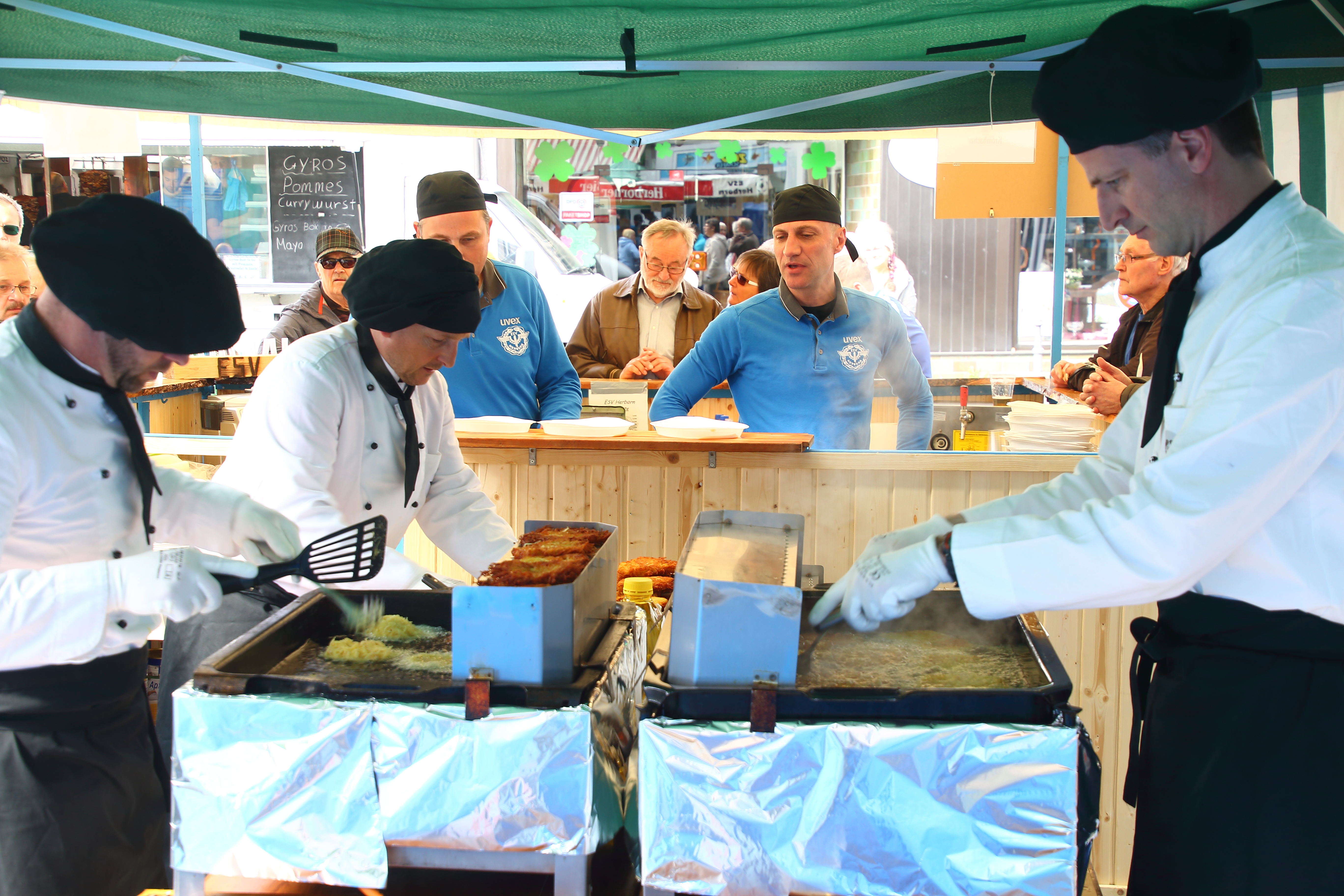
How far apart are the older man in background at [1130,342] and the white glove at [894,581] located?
2638 millimetres

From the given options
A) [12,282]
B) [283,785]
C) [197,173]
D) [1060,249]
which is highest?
[197,173]

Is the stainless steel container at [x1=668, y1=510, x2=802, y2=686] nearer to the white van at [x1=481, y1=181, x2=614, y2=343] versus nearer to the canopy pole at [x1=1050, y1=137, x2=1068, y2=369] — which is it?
the canopy pole at [x1=1050, y1=137, x2=1068, y2=369]

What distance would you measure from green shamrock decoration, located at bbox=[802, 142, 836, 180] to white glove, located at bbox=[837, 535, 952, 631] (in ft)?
33.7

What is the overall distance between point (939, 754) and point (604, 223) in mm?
10381

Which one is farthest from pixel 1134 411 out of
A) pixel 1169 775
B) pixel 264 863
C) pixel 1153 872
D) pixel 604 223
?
pixel 604 223

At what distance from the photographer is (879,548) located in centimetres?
168

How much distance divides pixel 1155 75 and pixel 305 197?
32.1 ft

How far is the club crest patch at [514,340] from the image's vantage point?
3758 millimetres

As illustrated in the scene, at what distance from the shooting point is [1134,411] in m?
1.76

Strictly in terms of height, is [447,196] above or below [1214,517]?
above

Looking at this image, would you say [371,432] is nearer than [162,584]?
No

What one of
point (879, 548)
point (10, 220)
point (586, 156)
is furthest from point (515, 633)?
point (586, 156)

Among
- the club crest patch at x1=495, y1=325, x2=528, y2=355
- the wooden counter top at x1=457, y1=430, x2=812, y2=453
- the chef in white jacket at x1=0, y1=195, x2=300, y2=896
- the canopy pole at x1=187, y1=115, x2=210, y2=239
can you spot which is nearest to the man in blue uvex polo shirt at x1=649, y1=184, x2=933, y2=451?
the wooden counter top at x1=457, y1=430, x2=812, y2=453

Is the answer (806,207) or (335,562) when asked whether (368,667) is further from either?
(806,207)
